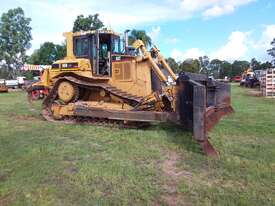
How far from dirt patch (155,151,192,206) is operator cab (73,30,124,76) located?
5.34 metres

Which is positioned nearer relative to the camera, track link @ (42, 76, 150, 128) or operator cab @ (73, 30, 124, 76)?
track link @ (42, 76, 150, 128)

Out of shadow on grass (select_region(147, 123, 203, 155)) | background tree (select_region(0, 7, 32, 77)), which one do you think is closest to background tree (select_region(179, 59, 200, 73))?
background tree (select_region(0, 7, 32, 77))

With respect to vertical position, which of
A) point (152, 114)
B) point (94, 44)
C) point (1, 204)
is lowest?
point (1, 204)

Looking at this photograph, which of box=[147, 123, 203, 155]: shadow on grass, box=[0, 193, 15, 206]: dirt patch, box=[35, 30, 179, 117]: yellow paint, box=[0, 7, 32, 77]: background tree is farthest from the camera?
box=[0, 7, 32, 77]: background tree

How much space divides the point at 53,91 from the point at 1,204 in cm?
776

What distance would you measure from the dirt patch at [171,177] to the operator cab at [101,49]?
17.5 ft

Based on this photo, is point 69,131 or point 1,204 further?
point 69,131

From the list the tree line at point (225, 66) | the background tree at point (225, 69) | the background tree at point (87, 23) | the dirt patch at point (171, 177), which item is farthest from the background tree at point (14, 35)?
the dirt patch at point (171, 177)

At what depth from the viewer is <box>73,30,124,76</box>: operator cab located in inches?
475

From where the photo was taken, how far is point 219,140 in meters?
8.38

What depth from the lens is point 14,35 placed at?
2726 inches

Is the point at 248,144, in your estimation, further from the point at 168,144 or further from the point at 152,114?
the point at 152,114

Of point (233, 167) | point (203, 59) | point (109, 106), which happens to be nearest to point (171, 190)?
point (233, 167)

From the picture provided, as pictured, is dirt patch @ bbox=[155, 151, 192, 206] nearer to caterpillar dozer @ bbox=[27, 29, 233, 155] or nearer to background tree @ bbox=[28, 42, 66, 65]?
caterpillar dozer @ bbox=[27, 29, 233, 155]
